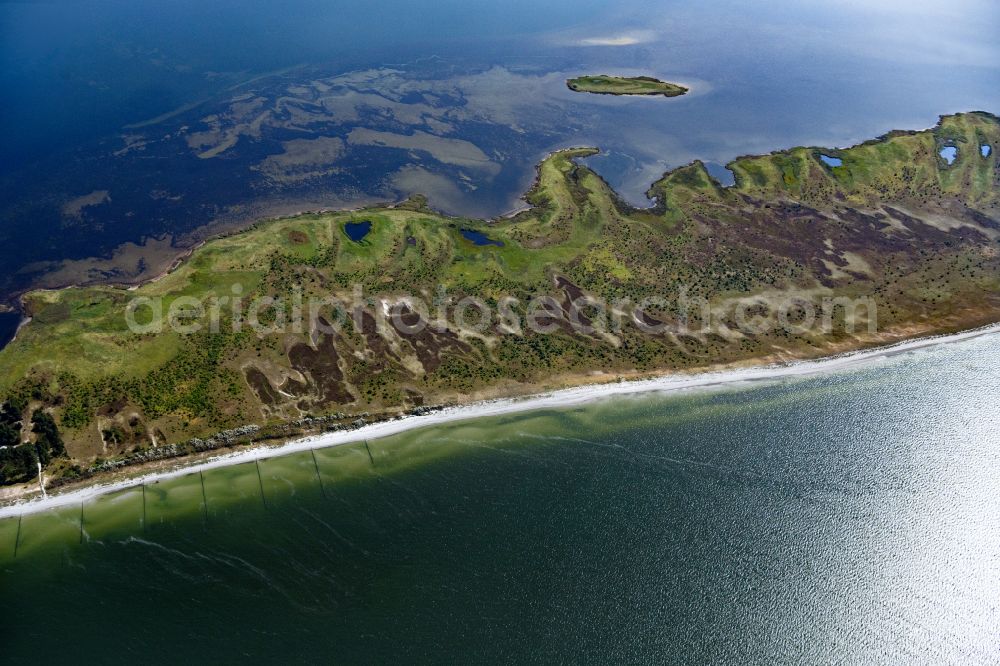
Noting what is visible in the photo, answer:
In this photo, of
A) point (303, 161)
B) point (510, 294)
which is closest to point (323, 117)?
point (303, 161)

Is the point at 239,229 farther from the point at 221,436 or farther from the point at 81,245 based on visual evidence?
the point at 221,436

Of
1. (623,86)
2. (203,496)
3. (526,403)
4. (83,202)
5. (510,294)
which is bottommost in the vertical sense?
(526,403)

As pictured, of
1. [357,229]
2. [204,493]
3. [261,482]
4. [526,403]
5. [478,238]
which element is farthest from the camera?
[478,238]

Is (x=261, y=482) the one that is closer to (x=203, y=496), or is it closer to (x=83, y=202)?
(x=203, y=496)

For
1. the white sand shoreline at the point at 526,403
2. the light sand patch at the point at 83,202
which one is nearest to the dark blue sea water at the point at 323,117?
the light sand patch at the point at 83,202

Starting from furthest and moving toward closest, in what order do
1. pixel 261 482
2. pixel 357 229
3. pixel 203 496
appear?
pixel 357 229 < pixel 261 482 < pixel 203 496

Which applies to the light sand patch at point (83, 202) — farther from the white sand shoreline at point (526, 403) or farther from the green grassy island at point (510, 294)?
the white sand shoreline at point (526, 403)

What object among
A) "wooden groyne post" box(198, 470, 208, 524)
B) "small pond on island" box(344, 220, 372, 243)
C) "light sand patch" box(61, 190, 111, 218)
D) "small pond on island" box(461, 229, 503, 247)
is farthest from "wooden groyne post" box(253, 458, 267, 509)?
"light sand patch" box(61, 190, 111, 218)
